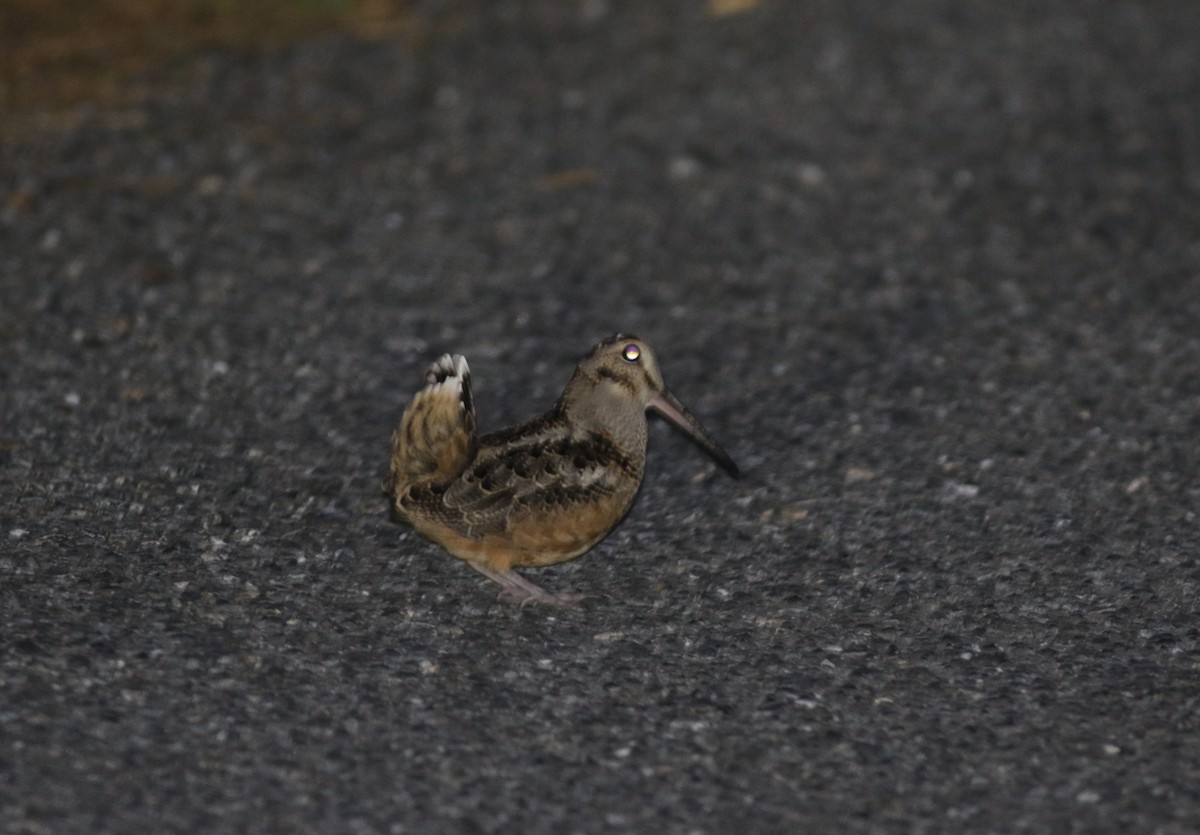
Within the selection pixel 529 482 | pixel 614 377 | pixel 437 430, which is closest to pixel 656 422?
pixel 614 377

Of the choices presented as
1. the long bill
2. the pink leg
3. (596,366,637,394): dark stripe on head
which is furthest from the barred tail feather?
the long bill

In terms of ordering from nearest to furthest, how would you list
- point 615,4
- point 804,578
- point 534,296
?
point 804,578, point 534,296, point 615,4

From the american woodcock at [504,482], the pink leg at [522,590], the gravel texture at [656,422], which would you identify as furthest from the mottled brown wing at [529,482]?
the gravel texture at [656,422]

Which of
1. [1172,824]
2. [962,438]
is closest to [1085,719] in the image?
[1172,824]

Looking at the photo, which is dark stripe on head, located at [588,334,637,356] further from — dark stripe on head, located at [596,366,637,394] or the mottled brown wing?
the mottled brown wing

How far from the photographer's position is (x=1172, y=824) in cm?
430

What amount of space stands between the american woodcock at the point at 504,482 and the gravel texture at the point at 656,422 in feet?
0.69

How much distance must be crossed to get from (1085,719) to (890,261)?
3660mm

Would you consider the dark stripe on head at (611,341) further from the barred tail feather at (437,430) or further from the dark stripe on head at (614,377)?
the barred tail feather at (437,430)

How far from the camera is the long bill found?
6004 millimetres

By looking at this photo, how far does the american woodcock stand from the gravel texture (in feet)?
0.69

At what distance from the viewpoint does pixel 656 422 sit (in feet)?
22.5

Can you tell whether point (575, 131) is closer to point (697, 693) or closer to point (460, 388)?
point (460, 388)

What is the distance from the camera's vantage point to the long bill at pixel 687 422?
19.7 feet
